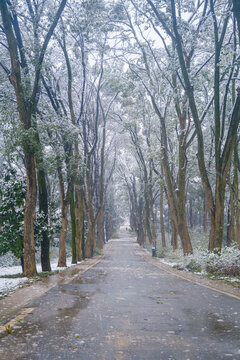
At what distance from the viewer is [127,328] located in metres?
6.21

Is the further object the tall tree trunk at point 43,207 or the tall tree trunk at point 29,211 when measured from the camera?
the tall tree trunk at point 43,207

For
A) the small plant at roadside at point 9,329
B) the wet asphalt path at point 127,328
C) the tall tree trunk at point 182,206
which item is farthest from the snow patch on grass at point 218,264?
the small plant at roadside at point 9,329

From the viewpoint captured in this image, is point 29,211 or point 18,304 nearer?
point 18,304

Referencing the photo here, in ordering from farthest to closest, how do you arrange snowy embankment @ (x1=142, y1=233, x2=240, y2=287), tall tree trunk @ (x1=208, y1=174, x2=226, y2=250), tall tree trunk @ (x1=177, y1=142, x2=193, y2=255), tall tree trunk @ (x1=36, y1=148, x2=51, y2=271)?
tall tree trunk @ (x1=177, y1=142, x2=193, y2=255), tall tree trunk @ (x1=36, y1=148, x2=51, y2=271), tall tree trunk @ (x1=208, y1=174, x2=226, y2=250), snowy embankment @ (x1=142, y1=233, x2=240, y2=287)

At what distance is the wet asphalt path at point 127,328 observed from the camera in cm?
491

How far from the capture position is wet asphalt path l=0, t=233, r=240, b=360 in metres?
4.91

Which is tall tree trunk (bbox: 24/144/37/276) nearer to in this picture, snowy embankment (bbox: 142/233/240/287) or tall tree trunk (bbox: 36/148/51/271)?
tall tree trunk (bbox: 36/148/51/271)

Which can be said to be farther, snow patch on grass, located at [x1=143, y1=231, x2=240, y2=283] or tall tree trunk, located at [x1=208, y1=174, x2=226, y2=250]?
tall tree trunk, located at [x1=208, y1=174, x2=226, y2=250]

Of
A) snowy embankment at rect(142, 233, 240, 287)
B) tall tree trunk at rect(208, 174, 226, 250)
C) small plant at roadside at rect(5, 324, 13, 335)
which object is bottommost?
snowy embankment at rect(142, 233, 240, 287)

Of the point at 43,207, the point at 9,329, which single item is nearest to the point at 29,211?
the point at 43,207

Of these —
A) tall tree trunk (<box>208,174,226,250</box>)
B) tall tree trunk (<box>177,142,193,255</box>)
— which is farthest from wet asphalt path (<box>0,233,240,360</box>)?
tall tree trunk (<box>177,142,193,255</box>)

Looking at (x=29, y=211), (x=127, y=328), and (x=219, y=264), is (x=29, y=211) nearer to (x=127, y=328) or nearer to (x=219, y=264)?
(x=219, y=264)

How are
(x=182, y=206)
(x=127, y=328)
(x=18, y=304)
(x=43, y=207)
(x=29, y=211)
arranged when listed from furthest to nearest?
1. (x=182, y=206)
2. (x=43, y=207)
3. (x=29, y=211)
4. (x=18, y=304)
5. (x=127, y=328)

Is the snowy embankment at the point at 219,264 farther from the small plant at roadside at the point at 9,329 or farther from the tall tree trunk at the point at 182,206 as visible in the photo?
the small plant at roadside at the point at 9,329
